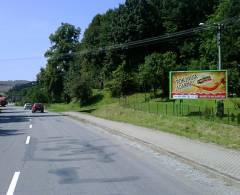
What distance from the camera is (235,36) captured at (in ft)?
214

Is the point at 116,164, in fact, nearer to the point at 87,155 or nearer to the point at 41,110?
Answer: the point at 87,155

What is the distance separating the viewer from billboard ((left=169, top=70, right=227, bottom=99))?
38.7 meters

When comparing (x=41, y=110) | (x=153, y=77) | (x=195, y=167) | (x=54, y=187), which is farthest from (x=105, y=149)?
(x=41, y=110)

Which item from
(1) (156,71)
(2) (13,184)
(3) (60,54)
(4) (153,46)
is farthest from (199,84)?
(3) (60,54)

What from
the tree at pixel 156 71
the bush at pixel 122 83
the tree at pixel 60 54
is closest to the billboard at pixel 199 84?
the tree at pixel 156 71

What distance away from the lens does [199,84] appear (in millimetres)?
39188

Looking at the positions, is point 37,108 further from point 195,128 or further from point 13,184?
point 13,184

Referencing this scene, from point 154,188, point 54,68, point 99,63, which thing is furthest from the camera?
point 54,68

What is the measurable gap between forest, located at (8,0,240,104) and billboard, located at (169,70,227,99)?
2235cm

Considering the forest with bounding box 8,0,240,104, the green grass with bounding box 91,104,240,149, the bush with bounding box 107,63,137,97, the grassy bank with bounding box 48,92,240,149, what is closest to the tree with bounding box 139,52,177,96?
the forest with bounding box 8,0,240,104

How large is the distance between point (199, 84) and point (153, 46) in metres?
44.8

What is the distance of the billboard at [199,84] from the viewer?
38656 millimetres

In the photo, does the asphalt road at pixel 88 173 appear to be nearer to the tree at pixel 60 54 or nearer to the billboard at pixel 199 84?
the billboard at pixel 199 84

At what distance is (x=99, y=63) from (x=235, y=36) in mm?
32619
